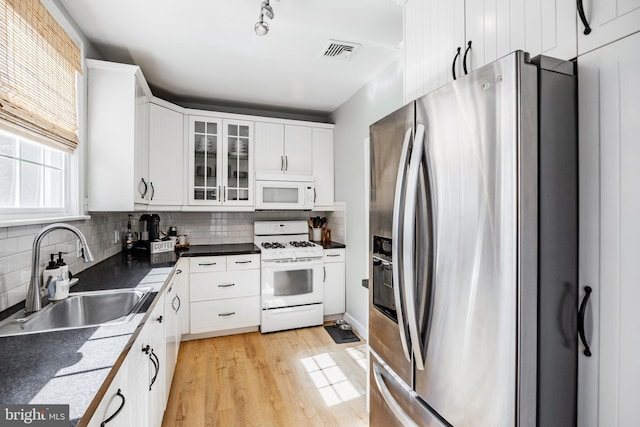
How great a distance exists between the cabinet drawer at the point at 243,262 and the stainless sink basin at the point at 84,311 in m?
1.44

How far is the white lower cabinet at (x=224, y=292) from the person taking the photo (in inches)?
116

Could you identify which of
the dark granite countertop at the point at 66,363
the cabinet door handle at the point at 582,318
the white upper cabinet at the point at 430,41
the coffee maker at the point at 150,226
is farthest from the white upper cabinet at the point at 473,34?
the coffee maker at the point at 150,226

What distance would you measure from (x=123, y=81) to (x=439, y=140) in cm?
236

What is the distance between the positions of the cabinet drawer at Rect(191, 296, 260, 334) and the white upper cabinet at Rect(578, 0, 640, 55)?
3060mm

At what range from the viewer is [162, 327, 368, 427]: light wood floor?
6.18ft

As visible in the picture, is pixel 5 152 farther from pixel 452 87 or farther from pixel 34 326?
pixel 452 87

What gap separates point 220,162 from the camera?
3.34 m

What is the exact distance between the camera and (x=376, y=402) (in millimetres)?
1380

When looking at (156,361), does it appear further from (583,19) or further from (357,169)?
(357,169)

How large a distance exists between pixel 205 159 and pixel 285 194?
980 millimetres

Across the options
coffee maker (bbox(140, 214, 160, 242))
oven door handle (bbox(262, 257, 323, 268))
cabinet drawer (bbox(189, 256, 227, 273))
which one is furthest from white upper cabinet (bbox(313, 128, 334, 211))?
coffee maker (bbox(140, 214, 160, 242))

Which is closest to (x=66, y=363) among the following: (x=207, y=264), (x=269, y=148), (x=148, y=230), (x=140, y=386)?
(x=140, y=386)

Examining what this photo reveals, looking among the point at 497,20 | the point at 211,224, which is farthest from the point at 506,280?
the point at 211,224

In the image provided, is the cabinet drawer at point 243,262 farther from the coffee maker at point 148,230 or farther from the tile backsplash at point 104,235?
the coffee maker at point 148,230
